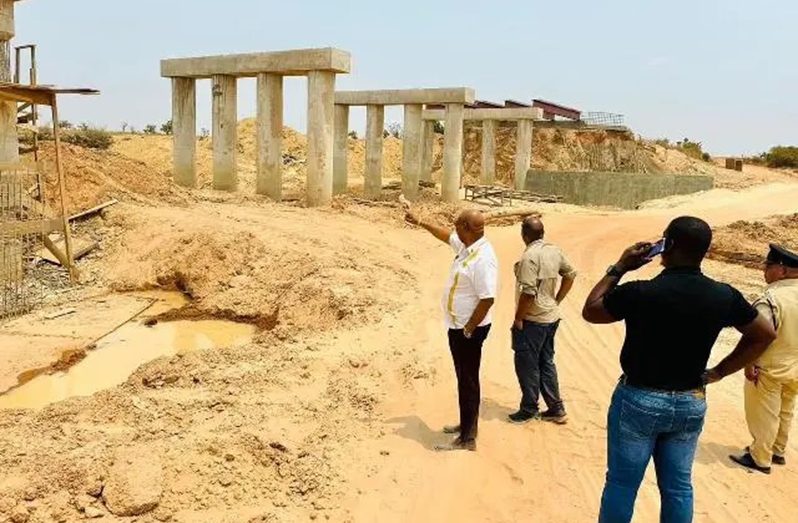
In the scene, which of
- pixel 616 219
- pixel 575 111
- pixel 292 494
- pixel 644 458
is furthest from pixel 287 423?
pixel 575 111

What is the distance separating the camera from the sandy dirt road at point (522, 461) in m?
3.96

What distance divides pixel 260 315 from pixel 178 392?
334 centimetres

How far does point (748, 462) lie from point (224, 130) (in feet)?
57.6

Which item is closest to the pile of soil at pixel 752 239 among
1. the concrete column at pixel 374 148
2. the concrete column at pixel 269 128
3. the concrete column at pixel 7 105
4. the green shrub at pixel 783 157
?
the concrete column at pixel 269 128

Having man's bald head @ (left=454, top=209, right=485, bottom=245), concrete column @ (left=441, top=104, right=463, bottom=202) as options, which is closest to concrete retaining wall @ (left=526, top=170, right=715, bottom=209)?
concrete column @ (left=441, top=104, right=463, bottom=202)

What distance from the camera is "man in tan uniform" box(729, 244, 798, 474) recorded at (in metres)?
4.45

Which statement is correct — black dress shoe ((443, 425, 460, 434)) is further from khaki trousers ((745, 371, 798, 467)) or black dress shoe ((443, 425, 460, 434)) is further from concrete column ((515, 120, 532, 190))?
concrete column ((515, 120, 532, 190))

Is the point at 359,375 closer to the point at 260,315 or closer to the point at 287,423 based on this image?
the point at 287,423

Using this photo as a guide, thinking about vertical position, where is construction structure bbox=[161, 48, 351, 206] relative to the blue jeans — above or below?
above

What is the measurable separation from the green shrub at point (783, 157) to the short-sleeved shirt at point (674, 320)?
52939mm

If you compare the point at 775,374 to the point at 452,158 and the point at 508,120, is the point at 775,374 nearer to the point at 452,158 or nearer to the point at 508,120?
the point at 452,158

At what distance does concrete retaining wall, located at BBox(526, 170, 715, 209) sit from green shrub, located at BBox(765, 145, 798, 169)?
88.7 ft

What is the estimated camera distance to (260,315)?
9172mm

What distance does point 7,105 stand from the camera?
13914 millimetres
